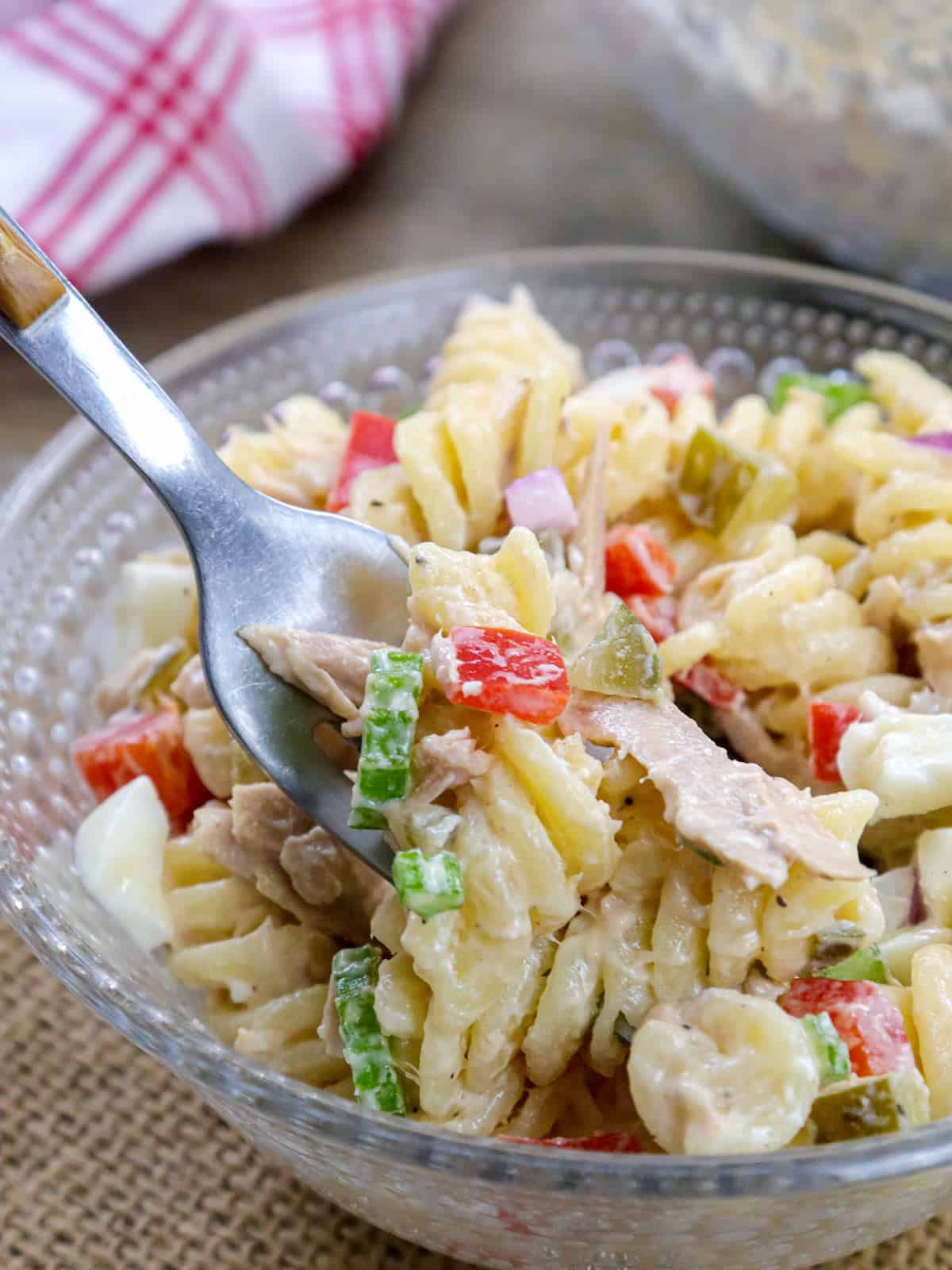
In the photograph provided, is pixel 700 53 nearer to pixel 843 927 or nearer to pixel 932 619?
pixel 932 619

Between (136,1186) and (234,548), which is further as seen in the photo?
(136,1186)

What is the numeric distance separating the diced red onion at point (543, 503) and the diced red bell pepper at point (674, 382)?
57 cm

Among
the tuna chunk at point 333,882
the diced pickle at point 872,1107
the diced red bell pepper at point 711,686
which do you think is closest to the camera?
the diced pickle at point 872,1107

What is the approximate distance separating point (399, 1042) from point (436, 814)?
1.01 ft

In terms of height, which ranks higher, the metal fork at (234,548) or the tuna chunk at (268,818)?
the metal fork at (234,548)

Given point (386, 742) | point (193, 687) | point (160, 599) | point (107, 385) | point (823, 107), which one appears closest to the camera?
point (386, 742)

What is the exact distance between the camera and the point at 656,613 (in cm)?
237

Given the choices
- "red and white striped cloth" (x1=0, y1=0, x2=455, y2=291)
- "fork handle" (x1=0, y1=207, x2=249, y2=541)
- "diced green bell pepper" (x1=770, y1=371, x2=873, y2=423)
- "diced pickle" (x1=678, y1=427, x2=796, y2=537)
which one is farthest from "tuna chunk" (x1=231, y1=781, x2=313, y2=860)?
"red and white striped cloth" (x1=0, y1=0, x2=455, y2=291)

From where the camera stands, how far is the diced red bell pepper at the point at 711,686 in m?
2.29

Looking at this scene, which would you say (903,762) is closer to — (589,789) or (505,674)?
(589,789)

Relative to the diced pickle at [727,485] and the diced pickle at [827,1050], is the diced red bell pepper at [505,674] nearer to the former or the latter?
the diced pickle at [827,1050]

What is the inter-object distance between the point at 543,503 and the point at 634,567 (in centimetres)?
19

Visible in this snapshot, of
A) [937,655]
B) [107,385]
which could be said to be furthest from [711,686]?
[107,385]

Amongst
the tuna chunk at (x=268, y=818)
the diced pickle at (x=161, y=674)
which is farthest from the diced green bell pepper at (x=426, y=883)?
the diced pickle at (x=161, y=674)
